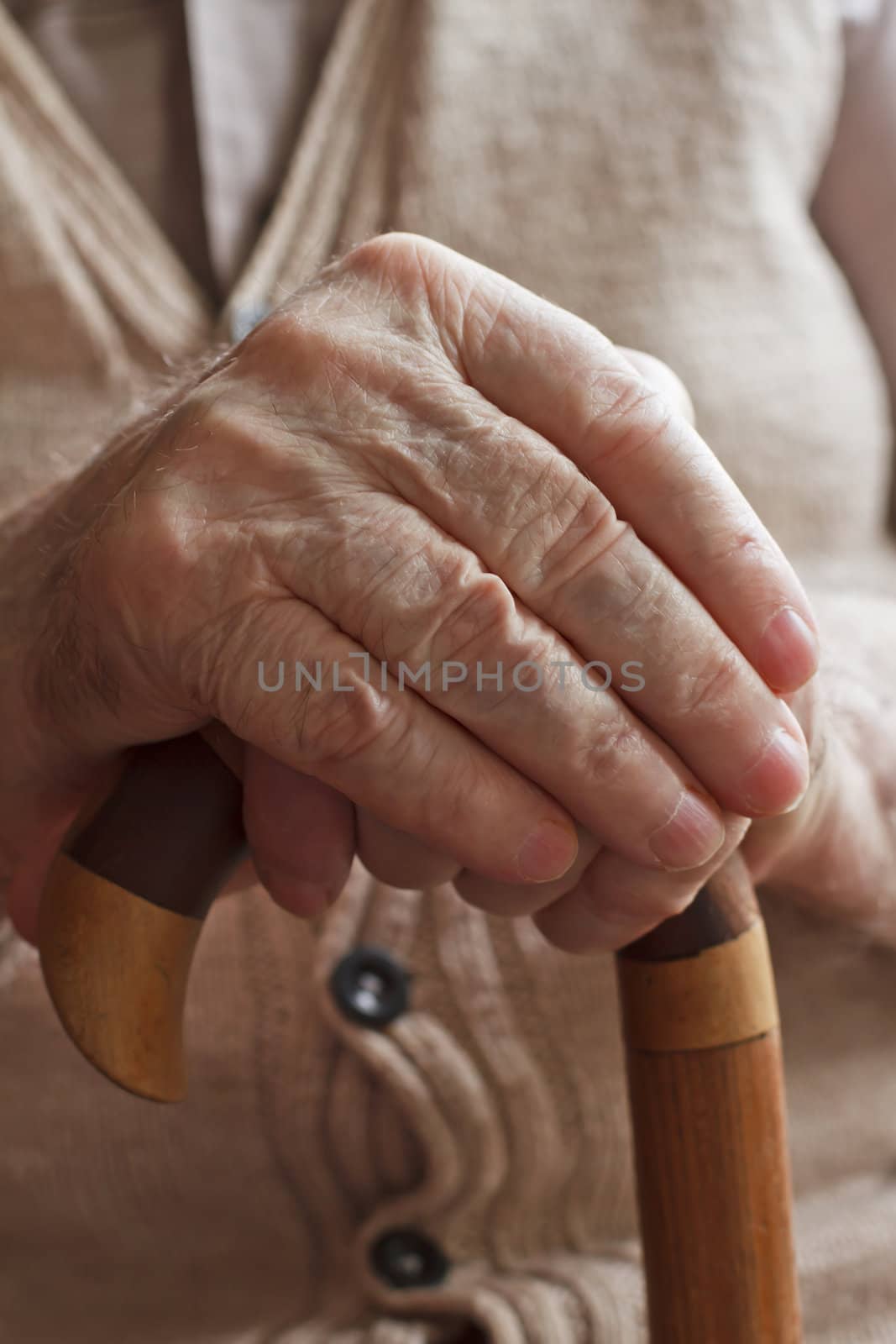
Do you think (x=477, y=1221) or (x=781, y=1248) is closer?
(x=781, y=1248)

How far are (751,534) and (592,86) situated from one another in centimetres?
61

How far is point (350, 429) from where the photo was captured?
43 centimetres

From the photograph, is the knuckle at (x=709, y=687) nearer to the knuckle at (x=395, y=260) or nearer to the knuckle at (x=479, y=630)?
the knuckle at (x=479, y=630)

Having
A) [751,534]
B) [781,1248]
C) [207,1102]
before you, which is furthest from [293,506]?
[207,1102]

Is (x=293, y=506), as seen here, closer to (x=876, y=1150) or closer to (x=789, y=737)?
(x=789, y=737)

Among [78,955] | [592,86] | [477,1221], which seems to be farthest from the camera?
[592,86]

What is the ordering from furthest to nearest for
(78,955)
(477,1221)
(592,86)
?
(592,86) → (477,1221) → (78,955)

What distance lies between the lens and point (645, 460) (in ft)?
1.41

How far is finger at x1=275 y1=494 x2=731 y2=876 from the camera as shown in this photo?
41cm

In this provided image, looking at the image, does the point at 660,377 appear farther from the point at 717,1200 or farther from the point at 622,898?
the point at 717,1200

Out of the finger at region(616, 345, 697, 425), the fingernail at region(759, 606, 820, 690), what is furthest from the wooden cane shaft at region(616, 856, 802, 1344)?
the finger at region(616, 345, 697, 425)

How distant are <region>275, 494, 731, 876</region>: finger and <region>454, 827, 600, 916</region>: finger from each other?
40 mm

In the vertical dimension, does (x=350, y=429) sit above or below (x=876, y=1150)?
above

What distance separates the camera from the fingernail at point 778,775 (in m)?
0.42
